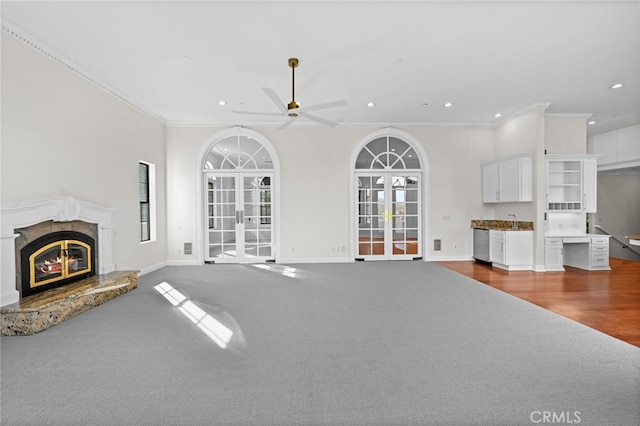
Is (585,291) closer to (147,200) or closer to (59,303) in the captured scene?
(59,303)

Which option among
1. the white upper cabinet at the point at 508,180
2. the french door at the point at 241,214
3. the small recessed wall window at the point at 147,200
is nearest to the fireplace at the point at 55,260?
the small recessed wall window at the point at 147,200

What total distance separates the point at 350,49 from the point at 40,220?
14.0 feet

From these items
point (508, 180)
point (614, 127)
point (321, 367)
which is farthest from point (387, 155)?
point (321, 367)

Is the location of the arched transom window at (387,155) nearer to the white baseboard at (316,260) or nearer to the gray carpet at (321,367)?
the white baseboard at (316,260)

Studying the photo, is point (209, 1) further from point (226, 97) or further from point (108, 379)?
point (108, 379)

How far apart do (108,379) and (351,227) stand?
5213mm

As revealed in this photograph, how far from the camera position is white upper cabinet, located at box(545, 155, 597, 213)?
5.89m

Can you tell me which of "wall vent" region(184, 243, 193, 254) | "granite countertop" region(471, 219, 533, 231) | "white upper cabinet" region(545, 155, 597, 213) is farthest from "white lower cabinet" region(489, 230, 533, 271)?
"wall vent" region(184, 243, 193, 254)

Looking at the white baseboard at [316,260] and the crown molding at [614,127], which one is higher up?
the crown molding at [614,127]

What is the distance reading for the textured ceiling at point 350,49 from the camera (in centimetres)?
297

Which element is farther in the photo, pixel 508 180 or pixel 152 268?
pixel 508 180

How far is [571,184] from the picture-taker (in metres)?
5.99

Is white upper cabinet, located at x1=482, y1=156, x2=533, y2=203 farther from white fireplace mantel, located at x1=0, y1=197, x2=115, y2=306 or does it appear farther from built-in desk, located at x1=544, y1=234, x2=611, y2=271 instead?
white fireplace mantel, located at x1=0, y1=197, x2=115, y2=306

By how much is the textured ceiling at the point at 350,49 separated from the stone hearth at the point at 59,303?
9.67 feet
